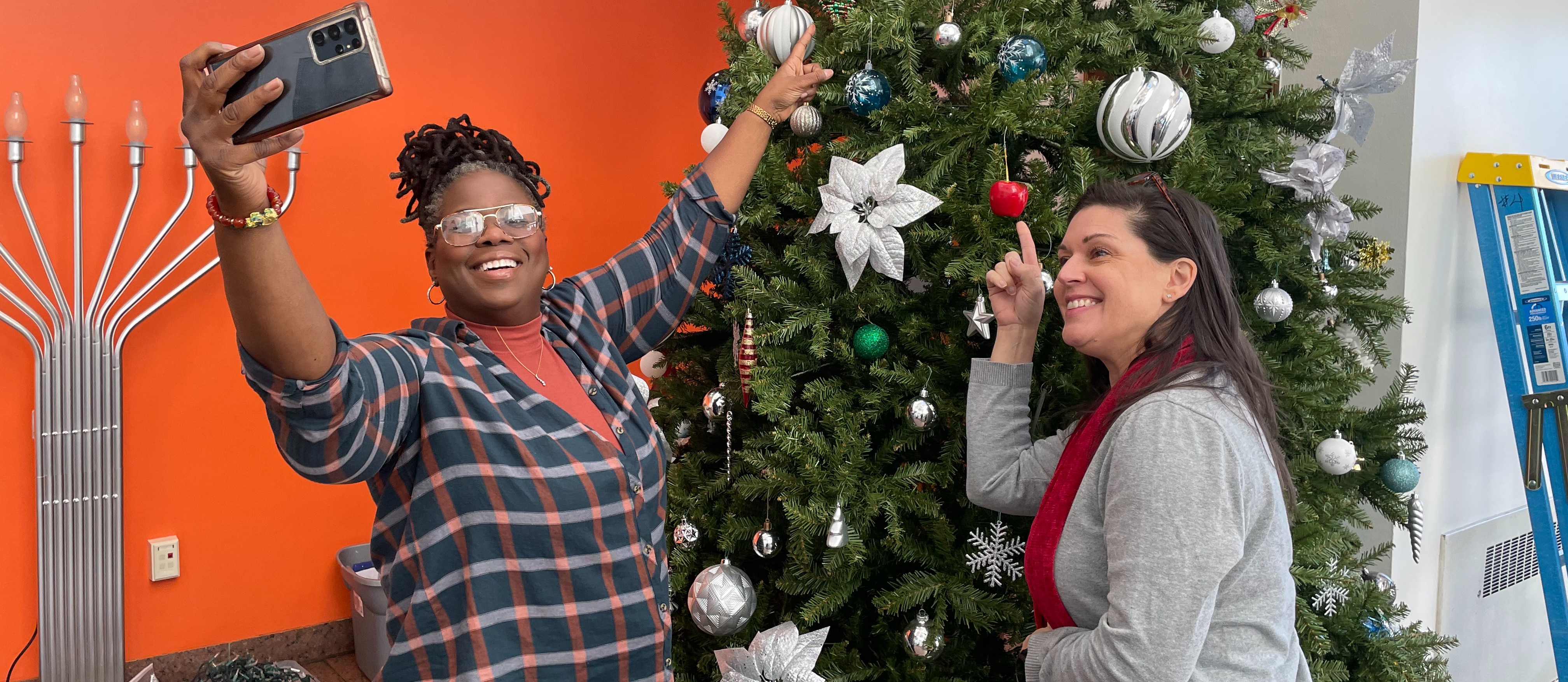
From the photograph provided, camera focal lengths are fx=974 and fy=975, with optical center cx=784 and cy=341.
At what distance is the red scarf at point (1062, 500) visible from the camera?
117cm

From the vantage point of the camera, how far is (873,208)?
4.76 feet

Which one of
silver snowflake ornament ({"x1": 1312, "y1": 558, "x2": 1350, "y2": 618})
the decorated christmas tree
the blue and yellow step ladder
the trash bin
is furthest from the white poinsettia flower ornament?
the trash bin

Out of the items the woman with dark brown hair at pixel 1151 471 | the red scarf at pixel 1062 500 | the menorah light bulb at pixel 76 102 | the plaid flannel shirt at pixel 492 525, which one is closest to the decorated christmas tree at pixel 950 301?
the woman with dark brown hair at pixel 1151 471

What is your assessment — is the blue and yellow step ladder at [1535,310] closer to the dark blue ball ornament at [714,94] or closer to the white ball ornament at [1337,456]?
the white ball ornament at [1337,456]

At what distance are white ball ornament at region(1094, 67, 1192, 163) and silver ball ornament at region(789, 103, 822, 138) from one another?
0.43 metres

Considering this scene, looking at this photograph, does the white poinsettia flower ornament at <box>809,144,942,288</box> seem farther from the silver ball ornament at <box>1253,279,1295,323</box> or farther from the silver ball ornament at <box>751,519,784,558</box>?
the silver ball ornament at <box>1253,279,1295,323</box>

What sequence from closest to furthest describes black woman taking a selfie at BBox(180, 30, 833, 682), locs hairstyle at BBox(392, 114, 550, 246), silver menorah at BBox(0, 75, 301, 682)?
1. black woman taking a selfie at BBox(180, 30, 833, 682)
2. locs hairstyle at BBox(392, 114, 550, 246)
3. silver menorah at BBox(0, 75, 301, 682)

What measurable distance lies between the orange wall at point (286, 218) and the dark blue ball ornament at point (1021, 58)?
2.24 meters

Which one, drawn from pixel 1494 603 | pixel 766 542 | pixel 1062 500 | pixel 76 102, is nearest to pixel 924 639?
pixel 766 542

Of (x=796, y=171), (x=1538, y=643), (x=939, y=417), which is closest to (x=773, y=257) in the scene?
(x=796, y=171)

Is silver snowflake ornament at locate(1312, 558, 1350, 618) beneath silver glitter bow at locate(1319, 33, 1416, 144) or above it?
beneath

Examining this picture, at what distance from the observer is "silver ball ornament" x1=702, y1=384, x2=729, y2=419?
63.1 inches

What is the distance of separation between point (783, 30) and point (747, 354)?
0.53m

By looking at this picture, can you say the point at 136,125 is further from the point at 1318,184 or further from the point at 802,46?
the point at 1318,184
